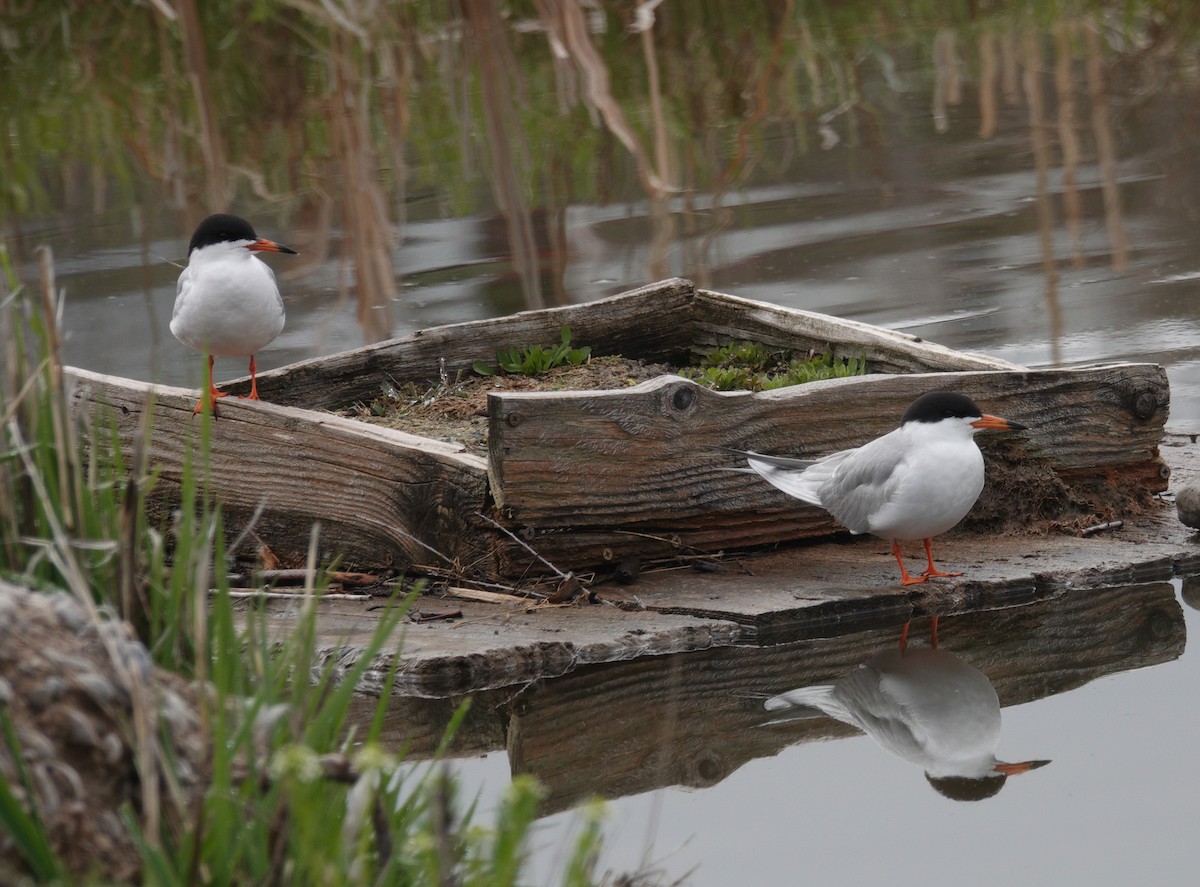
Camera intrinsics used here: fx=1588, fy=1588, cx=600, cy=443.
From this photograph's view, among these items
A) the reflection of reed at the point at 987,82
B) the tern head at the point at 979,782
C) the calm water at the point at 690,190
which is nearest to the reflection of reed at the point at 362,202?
the calm water at the point at 690,190

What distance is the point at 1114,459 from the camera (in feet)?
19.0

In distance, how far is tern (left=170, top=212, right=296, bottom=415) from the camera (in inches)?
222

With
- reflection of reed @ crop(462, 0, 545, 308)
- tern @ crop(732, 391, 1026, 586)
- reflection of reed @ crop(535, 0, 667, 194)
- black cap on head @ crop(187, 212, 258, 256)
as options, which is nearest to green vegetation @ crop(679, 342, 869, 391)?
tern @ crop(732, 391, 1026, 586)

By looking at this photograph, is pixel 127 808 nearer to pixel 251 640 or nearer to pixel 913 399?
pixel 251 640

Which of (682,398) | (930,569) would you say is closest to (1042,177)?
(930,569)

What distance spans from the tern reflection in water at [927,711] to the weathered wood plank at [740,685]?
0.06 metres

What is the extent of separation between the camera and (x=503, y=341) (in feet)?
22.9

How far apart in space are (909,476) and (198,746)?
2887 millimetres

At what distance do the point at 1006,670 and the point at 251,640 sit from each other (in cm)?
242

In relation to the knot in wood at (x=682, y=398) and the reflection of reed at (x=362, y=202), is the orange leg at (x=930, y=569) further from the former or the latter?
the reflection of reed at (x=362, y=202)

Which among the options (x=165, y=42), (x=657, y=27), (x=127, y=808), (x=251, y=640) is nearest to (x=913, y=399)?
(x=251, y=640)

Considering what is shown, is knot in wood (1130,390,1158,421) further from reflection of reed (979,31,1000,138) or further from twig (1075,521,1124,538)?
reflection of reed (979,31,1000,138)

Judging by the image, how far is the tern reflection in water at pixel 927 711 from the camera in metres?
4.01

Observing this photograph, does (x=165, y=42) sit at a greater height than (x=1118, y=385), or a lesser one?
greater
